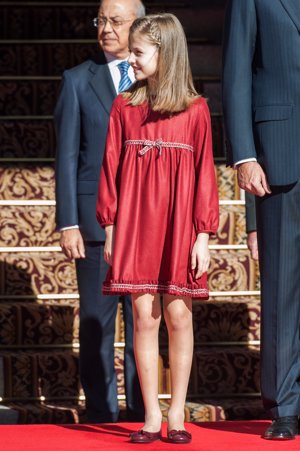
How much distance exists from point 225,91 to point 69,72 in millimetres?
956

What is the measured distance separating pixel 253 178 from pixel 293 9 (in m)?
0.53

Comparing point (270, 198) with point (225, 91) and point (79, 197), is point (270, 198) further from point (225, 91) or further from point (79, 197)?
point (79, 197)

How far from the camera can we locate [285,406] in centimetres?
417

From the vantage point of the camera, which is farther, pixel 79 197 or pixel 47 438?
pixel 79 197

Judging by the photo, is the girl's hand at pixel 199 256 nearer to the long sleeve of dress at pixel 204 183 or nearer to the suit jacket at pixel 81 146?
the long sleeve of dress at pixel 204 183

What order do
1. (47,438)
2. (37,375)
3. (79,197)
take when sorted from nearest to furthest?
(47,438)
(79,197)
(37,375)

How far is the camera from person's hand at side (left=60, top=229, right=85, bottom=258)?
192 inches

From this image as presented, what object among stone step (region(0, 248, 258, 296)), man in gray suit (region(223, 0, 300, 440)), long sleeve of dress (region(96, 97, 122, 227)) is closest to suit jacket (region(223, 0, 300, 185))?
man in gray suit (region(223, 0, 300, 440))

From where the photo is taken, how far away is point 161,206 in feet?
13.6

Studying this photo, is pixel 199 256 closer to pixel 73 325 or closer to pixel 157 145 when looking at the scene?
pixel 157 145

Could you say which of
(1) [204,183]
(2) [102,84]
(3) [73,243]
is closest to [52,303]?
(3) [73,243]

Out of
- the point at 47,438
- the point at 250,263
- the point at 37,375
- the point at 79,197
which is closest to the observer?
the point at 47,438

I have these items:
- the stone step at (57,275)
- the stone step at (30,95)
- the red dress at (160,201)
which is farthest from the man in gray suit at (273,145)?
the stone step at (30,95)

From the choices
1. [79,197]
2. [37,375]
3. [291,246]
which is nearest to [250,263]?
[37,375]
